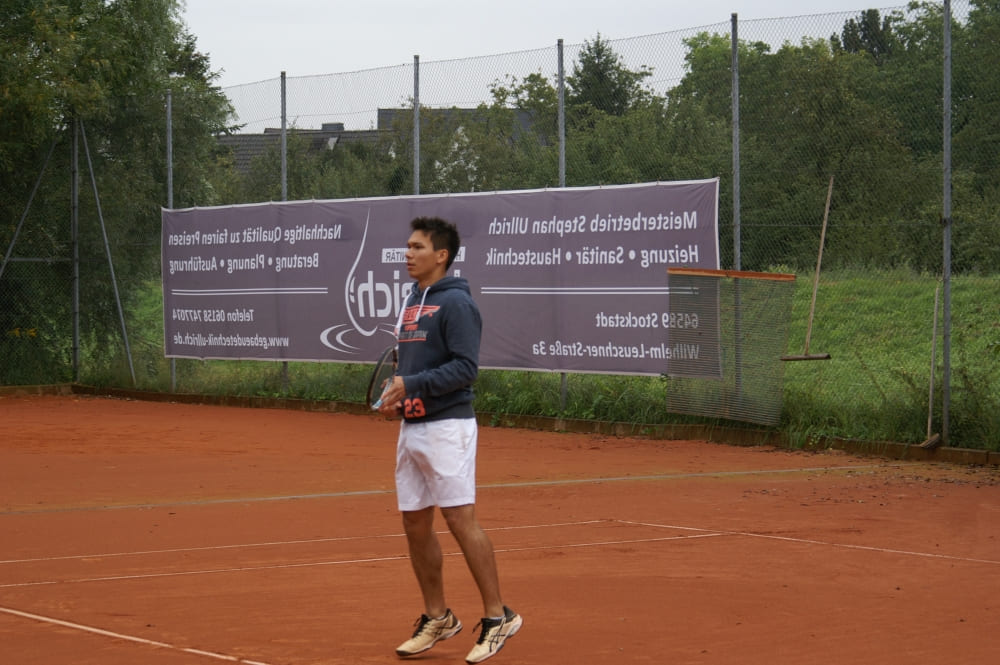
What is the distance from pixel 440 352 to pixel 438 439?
353 millimetres

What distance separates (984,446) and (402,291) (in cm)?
724

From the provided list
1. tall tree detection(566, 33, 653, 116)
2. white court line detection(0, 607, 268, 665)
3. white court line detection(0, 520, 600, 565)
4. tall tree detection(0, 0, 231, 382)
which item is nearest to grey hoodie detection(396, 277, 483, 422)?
white court line detection(0, 607, 268, 665)

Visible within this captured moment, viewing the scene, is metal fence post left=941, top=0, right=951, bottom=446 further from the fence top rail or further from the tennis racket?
the tennis racket

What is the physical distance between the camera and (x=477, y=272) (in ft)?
52.3

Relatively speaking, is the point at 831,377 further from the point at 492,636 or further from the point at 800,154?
the point at 492,636

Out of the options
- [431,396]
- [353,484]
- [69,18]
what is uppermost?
[69,18]

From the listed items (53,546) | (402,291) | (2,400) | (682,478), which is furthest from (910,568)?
(2,400)

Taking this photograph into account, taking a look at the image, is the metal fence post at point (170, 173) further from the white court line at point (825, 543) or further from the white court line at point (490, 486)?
the white court line at point (825, 543)

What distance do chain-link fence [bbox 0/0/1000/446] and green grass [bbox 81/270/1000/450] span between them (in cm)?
4

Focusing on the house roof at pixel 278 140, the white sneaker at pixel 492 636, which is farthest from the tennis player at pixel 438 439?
the house roof at pixel 278 140

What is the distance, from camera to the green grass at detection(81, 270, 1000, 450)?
41.3ft

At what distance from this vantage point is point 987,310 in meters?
15.6

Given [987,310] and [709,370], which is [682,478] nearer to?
[709,370]

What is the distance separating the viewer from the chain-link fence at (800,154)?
1223 cm
